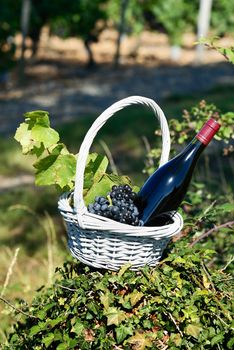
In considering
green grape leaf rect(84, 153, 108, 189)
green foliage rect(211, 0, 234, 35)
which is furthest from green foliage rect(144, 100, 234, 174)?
green foliage rect(211, 0, 234, 35)

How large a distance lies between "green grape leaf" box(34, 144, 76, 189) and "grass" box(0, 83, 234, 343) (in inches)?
31.5

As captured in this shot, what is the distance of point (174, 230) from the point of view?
196 centimetres

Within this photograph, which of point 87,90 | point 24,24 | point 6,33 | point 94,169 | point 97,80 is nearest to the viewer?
point 94,169

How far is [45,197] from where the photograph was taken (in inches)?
281

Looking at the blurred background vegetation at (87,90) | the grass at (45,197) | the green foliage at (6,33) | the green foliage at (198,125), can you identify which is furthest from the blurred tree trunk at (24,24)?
the green foliage at (198,125)

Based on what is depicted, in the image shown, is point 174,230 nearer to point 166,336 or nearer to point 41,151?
point 166,336

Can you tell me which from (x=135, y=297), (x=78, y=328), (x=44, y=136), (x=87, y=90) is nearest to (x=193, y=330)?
(x=135, y=297)

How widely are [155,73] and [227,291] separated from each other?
1964 centimetres

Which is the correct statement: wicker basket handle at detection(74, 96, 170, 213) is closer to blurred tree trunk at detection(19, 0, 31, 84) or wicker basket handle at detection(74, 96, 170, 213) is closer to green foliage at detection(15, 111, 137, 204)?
green foliage at detection(15, 111, 137, 204)

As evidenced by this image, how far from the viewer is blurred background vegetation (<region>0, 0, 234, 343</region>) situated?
17.4 feet

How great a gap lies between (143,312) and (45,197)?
17.2ft

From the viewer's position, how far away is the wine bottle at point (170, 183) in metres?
2.11

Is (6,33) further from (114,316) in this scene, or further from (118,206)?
(114,316)

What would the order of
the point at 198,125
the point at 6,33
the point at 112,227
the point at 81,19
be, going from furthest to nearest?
Result: the point at 81,19, the point at 6,33, the point at 198,125, the point at 112,227
